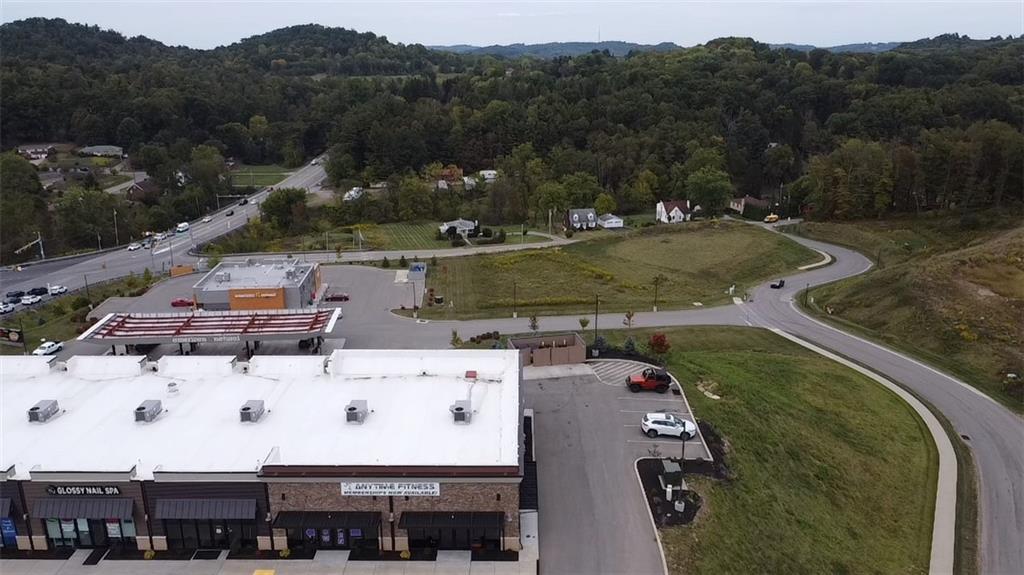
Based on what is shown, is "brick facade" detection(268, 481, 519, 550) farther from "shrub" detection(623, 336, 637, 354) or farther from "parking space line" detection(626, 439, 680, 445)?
"shrub" detection(623, 336, 637, 354)

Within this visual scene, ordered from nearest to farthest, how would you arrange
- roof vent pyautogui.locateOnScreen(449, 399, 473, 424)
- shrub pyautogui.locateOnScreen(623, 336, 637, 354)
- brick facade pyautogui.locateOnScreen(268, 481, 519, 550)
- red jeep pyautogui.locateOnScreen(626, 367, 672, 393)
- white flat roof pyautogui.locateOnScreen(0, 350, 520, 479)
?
brick facade pyautogui.locateOnScreen(268, 481, 519, 550)
white flat roof pyautogui.locateOnScreen(0, 350, 520, 479)
roof vent pyautogui.locateOnScreen(449, 399, 473, 424)
red jeep pyautogui.locateOnScreen(626, 367, 672, 393)
shrub pyautogui.locateOnScreen(623, 336, 637, 354)

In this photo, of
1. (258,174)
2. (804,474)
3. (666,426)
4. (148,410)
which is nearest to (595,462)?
(666,426)

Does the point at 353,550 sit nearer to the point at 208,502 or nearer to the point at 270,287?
the point at 208,502

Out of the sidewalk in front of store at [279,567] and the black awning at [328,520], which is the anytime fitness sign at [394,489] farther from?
the sidewalk in front of store at [279,567]

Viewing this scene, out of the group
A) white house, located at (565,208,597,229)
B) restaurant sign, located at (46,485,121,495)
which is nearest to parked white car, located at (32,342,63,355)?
restaurant sign, located at (46,485,121,495)

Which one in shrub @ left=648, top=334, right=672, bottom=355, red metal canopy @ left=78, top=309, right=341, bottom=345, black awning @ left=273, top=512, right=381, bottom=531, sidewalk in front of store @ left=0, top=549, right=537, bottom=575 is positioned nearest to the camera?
sidewalk in front of store @ left=0, top=549, right=537, bottom=575

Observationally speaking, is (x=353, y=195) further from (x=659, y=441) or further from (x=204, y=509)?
(x=204, y=509)
